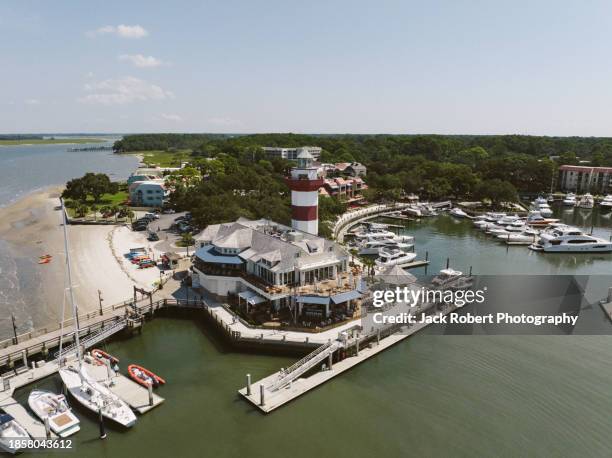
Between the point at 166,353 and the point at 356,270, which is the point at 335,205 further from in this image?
the point at 166,353

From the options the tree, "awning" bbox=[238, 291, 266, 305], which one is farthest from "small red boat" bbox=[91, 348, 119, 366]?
the tree

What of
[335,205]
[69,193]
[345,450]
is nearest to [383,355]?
[345,450]

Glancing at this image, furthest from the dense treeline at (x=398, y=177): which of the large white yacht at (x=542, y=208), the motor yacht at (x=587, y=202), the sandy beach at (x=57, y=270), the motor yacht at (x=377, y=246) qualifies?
the sandy beach at (x=57, y=270)

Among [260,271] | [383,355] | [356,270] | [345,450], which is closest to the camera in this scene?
[345,450]

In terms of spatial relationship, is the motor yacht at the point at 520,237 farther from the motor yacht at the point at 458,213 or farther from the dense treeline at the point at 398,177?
the dense treeline at the point at 398,177

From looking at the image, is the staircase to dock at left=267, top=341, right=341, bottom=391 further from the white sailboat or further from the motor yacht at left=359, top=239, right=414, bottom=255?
the motor yacht at left=359, top=239, right=414, bottom=255

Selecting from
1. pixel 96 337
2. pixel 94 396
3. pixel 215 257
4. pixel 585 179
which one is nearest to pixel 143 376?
pixel 94 396
